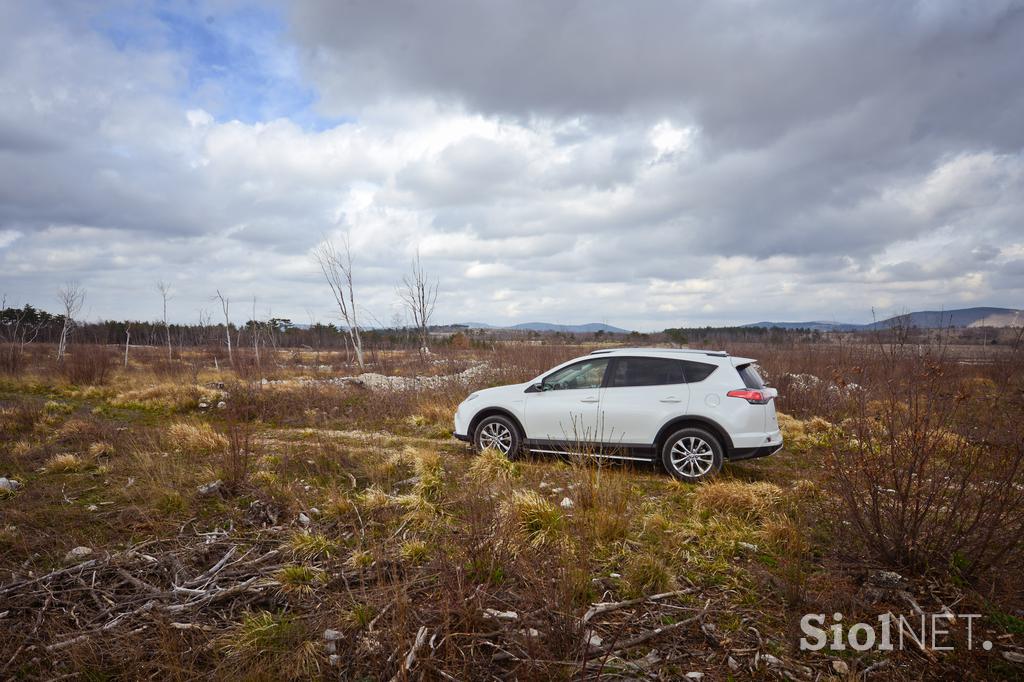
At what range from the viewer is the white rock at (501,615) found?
3.13m

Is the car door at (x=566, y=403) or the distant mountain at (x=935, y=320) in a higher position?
the distant mountain at (x=935, y=320)

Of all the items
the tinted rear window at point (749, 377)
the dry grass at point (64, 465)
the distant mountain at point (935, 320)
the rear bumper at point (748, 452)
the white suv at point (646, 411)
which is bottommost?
the dry grass at point (64, 465)

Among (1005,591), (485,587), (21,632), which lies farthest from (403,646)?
(1005,591)

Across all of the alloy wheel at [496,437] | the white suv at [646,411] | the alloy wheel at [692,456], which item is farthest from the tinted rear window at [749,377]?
the alloy wheel at [496,437]

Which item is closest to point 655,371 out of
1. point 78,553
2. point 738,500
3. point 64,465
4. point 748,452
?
point 748,452

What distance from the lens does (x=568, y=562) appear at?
3.37 m

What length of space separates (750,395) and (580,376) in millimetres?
2323

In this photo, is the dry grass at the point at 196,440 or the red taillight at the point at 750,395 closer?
the red taillight at the point at 750,395

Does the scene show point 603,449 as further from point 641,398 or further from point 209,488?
point 209,488

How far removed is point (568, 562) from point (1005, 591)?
10.3 ft

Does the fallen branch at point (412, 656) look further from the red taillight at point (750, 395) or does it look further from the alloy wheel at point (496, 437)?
the red taillight at point (750, 395)

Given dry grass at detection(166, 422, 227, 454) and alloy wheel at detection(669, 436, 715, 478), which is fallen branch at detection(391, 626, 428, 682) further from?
dry grass at detection(166, 422, 227, 454)

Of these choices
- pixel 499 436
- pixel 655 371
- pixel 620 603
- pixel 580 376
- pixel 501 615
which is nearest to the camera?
pixel 501 615

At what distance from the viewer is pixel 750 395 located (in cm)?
630
